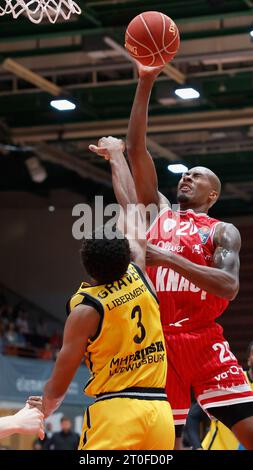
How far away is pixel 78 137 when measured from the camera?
18.7 metres

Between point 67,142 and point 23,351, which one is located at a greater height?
point 67,142

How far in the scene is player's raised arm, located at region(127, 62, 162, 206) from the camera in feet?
18.2

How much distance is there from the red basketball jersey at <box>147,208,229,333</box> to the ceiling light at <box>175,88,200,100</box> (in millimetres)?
10028

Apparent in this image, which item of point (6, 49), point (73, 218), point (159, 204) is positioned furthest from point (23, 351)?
point (159, 204)

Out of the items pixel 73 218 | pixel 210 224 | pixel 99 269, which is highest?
pixel 73 218

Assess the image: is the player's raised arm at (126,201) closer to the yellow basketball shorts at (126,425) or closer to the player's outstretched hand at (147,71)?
the player's outstretched hand at (147,71)

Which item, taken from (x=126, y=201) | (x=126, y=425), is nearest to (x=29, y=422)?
(x=126, y=425)

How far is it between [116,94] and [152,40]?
35.2 feet

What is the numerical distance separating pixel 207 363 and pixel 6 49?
10.2m

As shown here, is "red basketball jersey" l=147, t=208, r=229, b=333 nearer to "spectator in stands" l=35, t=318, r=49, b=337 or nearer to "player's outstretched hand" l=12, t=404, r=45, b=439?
"player's outstretched hand" l=12, t=404, r=45, b=439

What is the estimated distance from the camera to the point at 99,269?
4.37 m

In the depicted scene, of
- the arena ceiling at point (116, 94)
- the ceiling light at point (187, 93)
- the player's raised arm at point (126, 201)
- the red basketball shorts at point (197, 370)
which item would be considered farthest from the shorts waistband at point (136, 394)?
the ceiling light at point (187, 93)

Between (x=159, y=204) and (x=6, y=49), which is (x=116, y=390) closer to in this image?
(x=159, y=204)

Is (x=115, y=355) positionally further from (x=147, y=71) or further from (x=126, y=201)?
(x=147, y=71)
